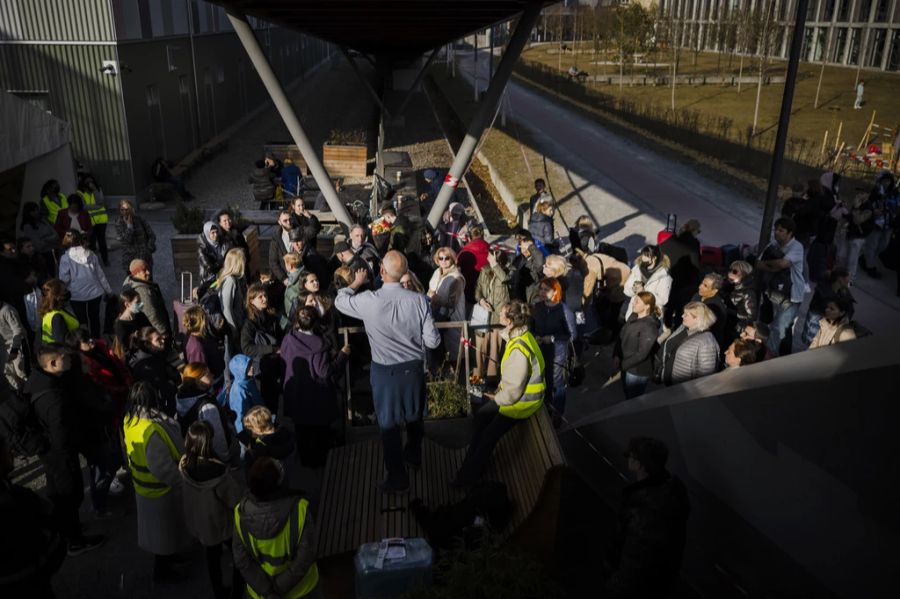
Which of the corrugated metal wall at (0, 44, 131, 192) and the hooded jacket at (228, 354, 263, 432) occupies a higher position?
the corrugated metal wall at (0, 44, 131, 192)

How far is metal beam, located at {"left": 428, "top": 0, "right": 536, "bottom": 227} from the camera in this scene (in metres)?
8.77

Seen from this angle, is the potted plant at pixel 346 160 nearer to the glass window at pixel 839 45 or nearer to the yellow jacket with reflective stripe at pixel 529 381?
the yellow jacket with reflective stripe at pixel 529 381

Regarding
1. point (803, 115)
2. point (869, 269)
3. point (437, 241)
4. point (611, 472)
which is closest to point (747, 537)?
point (611, 472)

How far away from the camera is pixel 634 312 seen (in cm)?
671

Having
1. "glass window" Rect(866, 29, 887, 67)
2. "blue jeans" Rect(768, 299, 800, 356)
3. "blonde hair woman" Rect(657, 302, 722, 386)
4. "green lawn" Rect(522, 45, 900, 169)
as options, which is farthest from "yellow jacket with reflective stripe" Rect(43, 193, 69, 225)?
"glass window" Rect(866, 29, 887, 67)

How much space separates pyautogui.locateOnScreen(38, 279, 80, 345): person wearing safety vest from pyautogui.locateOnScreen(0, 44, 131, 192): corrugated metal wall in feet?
37.0

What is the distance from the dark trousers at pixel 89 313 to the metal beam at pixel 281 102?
3046mm

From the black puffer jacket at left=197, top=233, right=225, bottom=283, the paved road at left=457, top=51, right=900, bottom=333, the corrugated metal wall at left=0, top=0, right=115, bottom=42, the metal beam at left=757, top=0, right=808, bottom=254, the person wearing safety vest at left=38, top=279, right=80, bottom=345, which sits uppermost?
the corrugated metal wall at left=0, top=0, right=115, bottom=42

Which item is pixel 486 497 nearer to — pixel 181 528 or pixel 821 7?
pixel 181 528

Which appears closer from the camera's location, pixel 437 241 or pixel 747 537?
pixel 747 537

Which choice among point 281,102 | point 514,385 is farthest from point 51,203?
point 514,385

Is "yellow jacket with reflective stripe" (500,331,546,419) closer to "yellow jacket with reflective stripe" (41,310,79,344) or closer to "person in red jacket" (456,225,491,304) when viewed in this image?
"person in red jacket" (456,225,491,304)

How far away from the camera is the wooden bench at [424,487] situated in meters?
4.48

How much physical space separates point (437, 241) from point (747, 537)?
6.18 m
